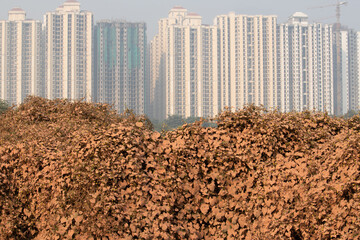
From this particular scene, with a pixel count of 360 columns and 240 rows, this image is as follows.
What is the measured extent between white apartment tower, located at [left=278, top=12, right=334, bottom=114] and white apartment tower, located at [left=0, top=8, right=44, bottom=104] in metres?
48.5


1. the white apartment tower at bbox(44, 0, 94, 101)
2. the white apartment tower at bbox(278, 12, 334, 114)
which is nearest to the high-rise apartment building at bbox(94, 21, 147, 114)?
the white apartment tower at bbox(44, 0, 94, 101)

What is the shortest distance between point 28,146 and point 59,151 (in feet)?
1.66

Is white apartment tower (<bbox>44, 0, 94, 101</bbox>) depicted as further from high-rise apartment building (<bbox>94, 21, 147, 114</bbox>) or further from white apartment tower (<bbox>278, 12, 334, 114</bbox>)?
white apartment tower (<bbox>278, 12, 334, 114</bbox>)

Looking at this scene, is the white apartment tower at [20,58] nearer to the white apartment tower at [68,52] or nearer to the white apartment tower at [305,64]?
the white apartment tower at [68,52]

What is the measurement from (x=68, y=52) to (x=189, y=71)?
78.6 feet

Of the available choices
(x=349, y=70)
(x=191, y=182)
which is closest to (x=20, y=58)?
(x=349, y=70)

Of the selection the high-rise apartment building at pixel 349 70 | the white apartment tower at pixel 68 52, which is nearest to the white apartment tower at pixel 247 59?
the high-rise apartment building at pixel 349 70

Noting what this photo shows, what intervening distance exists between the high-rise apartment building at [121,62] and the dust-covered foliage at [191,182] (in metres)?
87.4

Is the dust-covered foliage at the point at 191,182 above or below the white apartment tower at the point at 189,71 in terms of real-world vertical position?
below

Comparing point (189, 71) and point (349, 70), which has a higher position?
point (349, 70)

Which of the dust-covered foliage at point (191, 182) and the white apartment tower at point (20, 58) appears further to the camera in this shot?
the white apartment tower at point (20, 58)

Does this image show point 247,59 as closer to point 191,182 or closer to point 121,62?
point 121,62

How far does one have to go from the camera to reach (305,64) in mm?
95625

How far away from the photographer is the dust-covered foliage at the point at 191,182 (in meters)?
4.34
